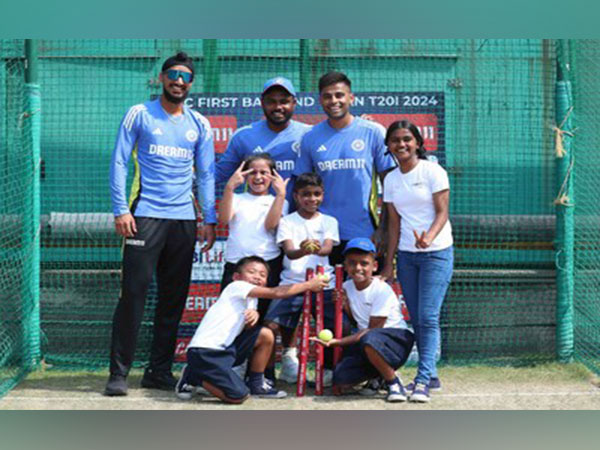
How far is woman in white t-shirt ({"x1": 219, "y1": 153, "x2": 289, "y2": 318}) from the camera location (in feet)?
18.3

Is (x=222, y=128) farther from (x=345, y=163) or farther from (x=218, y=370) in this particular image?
(x=218, y=370)

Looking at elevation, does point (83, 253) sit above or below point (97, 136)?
below

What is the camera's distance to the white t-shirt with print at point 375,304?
548 cm

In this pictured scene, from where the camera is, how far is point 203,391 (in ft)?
18.4

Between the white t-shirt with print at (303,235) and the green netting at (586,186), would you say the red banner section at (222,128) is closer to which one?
the white t-shirt with print at (303,235)

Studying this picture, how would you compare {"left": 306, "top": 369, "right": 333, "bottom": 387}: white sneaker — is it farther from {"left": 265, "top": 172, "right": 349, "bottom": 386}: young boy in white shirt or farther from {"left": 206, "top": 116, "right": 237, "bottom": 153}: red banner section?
{"left": 206, "top": 116, "right": 237, "bottom": 153}: red banner section

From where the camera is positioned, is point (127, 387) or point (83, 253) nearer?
point (127, 387)

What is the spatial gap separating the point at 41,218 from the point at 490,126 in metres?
3.67

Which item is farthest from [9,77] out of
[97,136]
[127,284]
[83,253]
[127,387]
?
[127,387]

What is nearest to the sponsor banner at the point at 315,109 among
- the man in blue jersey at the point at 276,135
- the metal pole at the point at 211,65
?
the metal pole at the point at 211,65

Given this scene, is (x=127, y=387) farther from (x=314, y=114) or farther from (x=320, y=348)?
(x=314, y=114)

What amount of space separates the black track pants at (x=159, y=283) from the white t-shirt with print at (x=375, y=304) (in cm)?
115

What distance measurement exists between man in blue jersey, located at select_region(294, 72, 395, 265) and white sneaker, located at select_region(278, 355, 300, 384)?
2.54ft

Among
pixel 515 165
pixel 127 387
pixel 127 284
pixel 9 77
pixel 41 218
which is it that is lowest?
pixel 127 387
